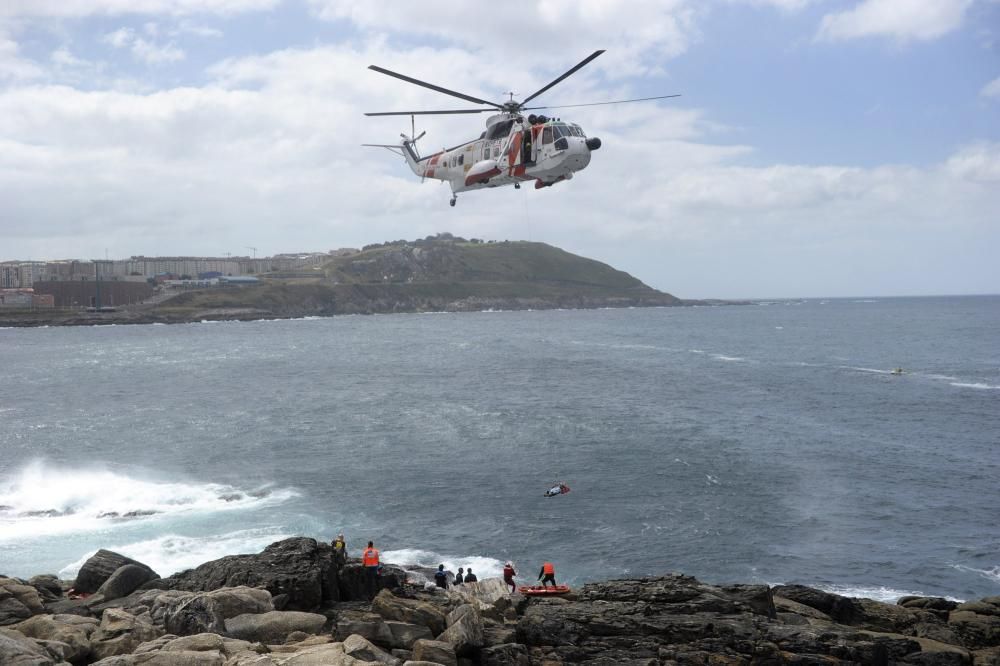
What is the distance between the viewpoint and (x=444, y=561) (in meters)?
28.0

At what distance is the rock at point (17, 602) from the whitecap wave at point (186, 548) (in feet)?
29.2

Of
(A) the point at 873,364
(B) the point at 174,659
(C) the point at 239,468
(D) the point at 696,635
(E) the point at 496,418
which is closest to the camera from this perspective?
(B) the point at 174,659

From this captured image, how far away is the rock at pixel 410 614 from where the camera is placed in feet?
51.4

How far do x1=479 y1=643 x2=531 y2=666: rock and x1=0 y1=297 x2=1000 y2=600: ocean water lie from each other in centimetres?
1198

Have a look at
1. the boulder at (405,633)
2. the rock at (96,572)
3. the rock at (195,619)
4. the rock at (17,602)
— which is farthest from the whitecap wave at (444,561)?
the rock at (195,619)

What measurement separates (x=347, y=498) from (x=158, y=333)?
419 feet

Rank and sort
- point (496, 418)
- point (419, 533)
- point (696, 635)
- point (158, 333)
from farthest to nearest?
point (158, 333) → point (496, 418) → point (419, 533) → point (696, 635)

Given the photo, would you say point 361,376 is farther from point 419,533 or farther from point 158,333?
point 158,333

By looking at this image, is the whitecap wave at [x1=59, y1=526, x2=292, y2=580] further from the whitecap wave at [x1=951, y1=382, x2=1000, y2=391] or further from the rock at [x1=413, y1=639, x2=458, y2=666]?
the whitecap wave at [x1=951, y1=382, x2=1000, y2=391]

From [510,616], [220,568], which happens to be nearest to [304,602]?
[220,568]

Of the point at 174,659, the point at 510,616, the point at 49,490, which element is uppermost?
the point at 174,659

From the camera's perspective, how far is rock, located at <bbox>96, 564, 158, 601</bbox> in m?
18.5

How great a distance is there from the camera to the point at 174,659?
41.0 feet

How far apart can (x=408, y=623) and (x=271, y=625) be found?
2537 mm
